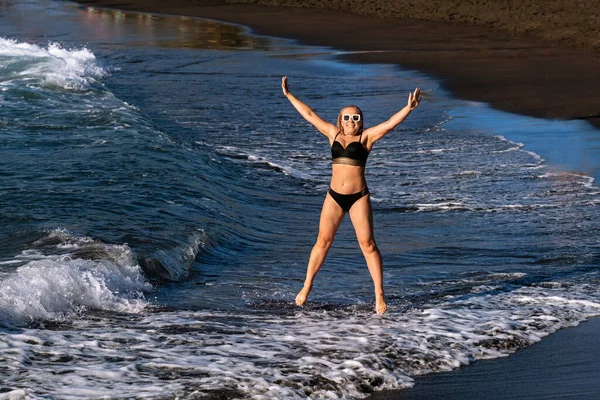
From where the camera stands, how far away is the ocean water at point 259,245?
6.72 m

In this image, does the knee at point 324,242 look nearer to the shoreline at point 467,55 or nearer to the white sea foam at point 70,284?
the white sea foam at point 70,284

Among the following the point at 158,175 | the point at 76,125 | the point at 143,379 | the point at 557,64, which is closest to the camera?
the point at 143,379

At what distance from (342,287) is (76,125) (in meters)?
8.36

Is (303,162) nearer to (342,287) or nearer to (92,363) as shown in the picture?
(342,287)

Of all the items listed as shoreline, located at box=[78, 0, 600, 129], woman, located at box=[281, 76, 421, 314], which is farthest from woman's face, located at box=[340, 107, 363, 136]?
shoreline, located at box=[78, 0, 600, 129]

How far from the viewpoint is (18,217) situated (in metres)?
10.5

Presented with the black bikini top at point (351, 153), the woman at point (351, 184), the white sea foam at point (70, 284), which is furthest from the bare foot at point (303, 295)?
the white sea foam at point (70, 284)

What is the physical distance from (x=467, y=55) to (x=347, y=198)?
1974 cm

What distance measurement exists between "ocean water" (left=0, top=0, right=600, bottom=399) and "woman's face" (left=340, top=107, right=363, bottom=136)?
134 cm

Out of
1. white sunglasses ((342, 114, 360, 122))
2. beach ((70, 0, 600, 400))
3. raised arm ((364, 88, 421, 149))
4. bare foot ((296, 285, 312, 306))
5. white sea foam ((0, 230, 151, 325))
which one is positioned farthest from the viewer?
bare foot ((296, 285, 312, 306))

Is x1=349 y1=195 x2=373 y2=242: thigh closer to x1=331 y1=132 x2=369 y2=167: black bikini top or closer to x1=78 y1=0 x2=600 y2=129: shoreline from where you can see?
x1=331 y1=132 x2=369 y2=167: black bikini top

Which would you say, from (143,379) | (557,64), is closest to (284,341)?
(143,379)

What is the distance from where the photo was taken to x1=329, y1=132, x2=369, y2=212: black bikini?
775cm

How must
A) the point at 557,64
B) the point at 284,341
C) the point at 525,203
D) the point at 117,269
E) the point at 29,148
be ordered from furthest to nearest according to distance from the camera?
the point at 557,64, the point at 29,148, the point at 525,203, the point at 117,269, the point at 284,341
